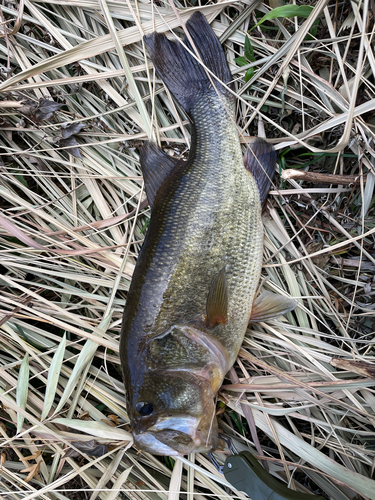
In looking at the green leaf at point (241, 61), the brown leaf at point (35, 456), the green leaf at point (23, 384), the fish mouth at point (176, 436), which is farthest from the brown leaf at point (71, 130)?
the brown leaf at point (35, 456)

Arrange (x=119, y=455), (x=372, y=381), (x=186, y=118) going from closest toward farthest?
(x=372, y=381)
(x=119, y=455)
(x=186, y=118)

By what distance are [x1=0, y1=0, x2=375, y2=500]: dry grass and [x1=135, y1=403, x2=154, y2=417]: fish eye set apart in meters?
0.44

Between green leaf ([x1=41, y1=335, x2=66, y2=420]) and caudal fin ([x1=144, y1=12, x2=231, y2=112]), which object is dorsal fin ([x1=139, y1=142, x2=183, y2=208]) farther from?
green leaf ([x1=41, y1=335, x2=66, y2=420])

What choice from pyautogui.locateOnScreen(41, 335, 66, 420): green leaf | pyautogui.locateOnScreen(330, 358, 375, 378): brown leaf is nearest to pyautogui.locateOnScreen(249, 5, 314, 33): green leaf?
pyautogui.locateOnScreen(330, 358, 375, 378): brown leaf

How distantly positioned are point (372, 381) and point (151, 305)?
137 cm

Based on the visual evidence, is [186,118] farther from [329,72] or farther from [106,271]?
[106,271]

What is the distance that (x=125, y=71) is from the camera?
7.95 feet

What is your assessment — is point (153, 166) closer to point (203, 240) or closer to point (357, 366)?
point (203, 240)

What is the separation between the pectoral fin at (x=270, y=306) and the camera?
225 cm

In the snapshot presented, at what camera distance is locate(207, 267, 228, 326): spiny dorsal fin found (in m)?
2.05

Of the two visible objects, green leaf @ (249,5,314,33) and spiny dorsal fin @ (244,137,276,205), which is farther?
spiny dorsal fin @ (244,137,276,205)

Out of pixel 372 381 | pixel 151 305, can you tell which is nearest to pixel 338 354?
pixel 372 381

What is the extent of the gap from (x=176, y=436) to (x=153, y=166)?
171cm

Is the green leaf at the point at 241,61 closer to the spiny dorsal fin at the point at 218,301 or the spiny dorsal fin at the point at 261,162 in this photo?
the spiny dorsal fin at the point at 261,162
